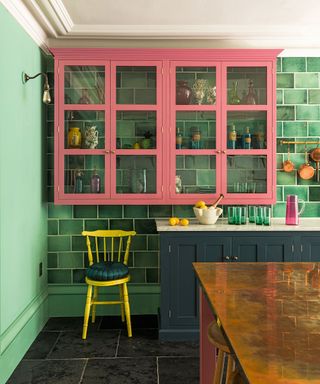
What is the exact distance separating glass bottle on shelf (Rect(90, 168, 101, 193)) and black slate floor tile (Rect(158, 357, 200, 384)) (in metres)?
1.52

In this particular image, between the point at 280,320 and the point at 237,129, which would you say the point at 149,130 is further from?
the point at 280,320

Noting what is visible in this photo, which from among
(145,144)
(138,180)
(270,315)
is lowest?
(270,315)

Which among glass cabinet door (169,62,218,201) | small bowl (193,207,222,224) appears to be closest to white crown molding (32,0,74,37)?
glass cabinet door (169,62,218,201)

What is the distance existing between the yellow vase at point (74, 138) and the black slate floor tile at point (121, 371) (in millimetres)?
1791

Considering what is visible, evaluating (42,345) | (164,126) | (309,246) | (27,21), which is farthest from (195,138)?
(42,345)

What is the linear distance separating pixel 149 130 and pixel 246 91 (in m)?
0.93

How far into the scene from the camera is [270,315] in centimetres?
150

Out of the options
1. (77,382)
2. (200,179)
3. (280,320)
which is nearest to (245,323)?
(280,320)

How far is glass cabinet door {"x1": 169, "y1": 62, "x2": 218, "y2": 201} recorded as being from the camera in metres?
4.09

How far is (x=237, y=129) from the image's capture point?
413 centimetres

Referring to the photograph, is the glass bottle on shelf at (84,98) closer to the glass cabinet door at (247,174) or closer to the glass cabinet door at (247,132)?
the glass cabinet door at (247,132)

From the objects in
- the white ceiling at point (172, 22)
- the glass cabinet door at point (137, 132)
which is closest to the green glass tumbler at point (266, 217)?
the glass cabinet door at point (137, 132)

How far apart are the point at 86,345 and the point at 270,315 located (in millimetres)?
2464

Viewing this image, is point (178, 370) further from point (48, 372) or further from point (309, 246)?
point (309, 246)
